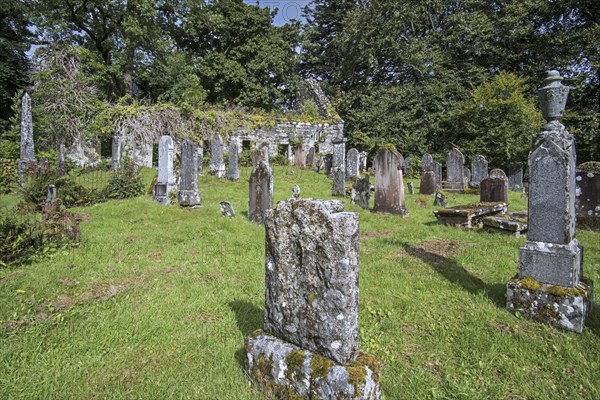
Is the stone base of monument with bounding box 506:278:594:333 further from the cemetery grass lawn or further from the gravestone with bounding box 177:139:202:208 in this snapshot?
the gravestone with bounding box 177:139:202:208

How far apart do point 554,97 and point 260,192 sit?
595cm

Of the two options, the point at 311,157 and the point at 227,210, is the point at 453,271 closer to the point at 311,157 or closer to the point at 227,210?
the point at 227,210

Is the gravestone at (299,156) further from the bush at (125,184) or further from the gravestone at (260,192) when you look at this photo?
the gravestone at (260,192)

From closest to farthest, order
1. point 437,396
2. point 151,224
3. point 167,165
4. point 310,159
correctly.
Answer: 1. point 437,396
2. point 151,224
3. point 167,165
4. point 310,159

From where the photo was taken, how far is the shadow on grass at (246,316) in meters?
3.45

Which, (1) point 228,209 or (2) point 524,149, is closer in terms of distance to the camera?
(1) point 228,209

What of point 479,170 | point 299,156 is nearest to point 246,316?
point 479,170

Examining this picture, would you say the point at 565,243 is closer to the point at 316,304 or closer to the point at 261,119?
the point at 316,304

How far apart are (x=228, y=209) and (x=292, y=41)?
2988 centimetres

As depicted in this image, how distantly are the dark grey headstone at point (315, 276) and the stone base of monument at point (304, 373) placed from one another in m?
0.08

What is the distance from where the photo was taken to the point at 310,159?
2280 cm

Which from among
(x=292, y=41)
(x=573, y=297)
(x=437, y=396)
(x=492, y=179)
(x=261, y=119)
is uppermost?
(x=292, y=41)

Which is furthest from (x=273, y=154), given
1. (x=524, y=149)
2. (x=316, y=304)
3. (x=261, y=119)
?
(x=316, y=304)

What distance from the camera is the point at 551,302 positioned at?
353 centimetres
